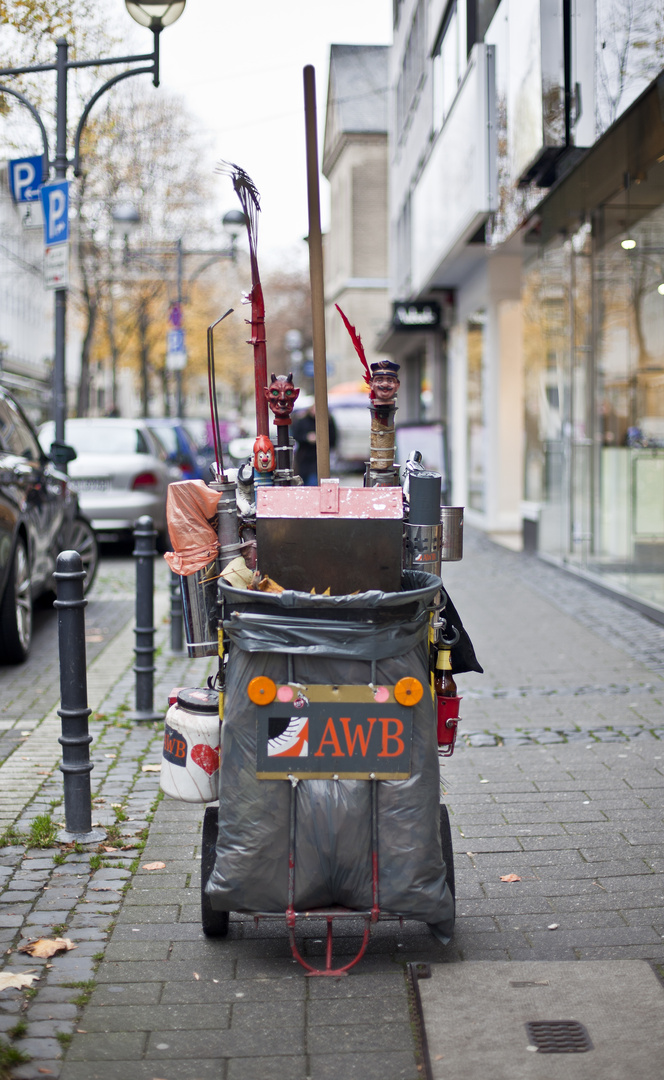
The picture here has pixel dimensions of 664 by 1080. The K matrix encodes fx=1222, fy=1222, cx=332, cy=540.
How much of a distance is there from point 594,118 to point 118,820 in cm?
708

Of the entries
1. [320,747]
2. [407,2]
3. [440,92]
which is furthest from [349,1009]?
[407,2]

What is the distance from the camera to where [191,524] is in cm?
373

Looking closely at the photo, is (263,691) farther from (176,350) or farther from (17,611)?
(176,350)

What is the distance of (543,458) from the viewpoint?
13984 mm

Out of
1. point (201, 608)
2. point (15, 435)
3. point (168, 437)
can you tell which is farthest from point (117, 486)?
point (201, 608)

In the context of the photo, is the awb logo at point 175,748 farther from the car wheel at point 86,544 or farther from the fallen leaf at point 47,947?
the car wheel at point 86,544

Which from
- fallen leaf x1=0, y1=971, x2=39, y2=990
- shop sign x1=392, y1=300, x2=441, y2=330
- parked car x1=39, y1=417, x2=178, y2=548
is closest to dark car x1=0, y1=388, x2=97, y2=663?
parked car x1=39, y1=417, x2=178, y2=548

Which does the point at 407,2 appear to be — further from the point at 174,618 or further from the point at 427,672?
the point at 427,672

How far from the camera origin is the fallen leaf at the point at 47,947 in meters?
3.68

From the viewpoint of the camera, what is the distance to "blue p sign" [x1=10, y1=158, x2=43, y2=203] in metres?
11.0

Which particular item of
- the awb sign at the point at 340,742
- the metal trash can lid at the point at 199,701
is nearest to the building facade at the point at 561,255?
the metal trash can lid at the point at 199,701

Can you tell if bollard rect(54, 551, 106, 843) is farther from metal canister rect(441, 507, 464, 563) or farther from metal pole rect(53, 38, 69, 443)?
metal pole rect(53, 38, 69, 443)

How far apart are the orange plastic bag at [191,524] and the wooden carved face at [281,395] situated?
0.42 meters

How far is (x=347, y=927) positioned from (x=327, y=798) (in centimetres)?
75
